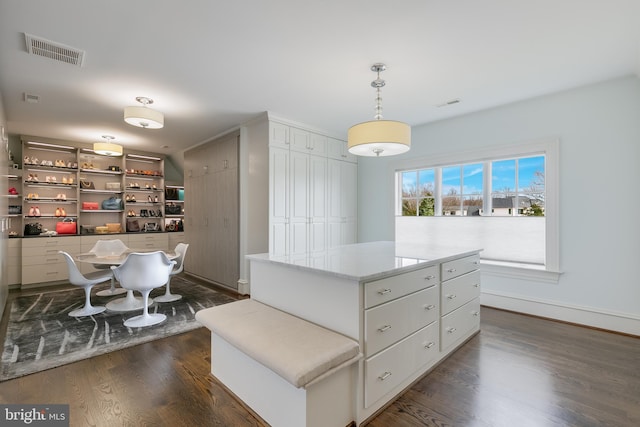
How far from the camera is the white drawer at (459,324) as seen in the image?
7.79ft

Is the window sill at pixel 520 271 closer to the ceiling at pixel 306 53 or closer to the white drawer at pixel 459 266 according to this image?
the white drawer at pixel 459 266

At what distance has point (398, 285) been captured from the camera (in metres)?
1.88

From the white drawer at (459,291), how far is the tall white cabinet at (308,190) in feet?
5.60

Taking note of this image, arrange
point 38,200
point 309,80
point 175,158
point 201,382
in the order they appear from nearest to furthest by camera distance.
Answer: point 201,382, point 309,80, point 38,200, point 175,158

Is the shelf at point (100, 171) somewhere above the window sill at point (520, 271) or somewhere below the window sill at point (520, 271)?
above

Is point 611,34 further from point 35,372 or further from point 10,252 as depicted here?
point 10,252

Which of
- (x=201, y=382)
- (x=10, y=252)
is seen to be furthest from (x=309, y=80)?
(x=10, y=252)

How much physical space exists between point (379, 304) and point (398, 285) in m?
0.23

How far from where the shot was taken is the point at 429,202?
4.63m

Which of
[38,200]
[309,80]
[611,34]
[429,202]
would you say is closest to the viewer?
[611,34]

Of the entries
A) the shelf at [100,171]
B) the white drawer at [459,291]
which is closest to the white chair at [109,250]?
the shelf at [100,171]

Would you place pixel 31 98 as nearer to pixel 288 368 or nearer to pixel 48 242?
pixel 48 242

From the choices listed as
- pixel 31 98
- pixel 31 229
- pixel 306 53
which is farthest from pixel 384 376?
pixel 31 229

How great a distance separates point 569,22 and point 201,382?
378 cm
